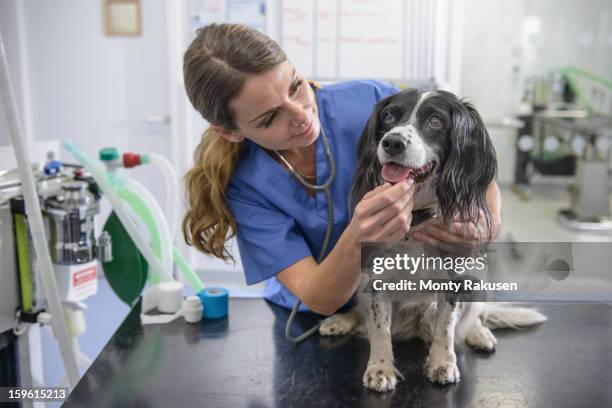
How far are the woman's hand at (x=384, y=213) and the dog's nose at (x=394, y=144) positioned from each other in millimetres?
Answer: 58

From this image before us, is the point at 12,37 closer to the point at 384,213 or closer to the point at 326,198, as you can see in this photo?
the point at 326,198

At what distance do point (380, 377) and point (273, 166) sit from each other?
548 mm

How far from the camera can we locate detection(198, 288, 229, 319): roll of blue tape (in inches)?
60.7

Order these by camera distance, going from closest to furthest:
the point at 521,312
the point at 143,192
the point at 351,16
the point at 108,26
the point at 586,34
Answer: the point at 521,312
the point at 143,192
the point at 351,16
the point at 108,26
the point at 586,34

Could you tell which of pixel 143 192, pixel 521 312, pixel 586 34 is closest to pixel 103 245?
Result: pixel 143 192

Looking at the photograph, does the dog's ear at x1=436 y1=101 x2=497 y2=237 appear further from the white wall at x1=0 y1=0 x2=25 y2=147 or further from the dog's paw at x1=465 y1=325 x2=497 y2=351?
the white wall at x1=0 y1=0 x2=25 y2=147

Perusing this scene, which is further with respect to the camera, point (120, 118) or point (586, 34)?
point (586, 34)

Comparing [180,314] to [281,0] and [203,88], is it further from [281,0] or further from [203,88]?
[281,0]

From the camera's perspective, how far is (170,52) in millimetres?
3430

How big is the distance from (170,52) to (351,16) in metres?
1.02

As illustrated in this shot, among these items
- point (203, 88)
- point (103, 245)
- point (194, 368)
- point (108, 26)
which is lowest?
point (194, 368)

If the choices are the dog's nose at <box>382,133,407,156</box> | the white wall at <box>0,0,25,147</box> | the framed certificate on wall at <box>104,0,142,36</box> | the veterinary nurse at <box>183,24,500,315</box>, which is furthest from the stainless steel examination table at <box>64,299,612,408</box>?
the white wall at <box>0,0,25,147</box>

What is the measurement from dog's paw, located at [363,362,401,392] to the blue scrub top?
0.31 m

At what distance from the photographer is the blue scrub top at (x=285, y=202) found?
4.72ft
